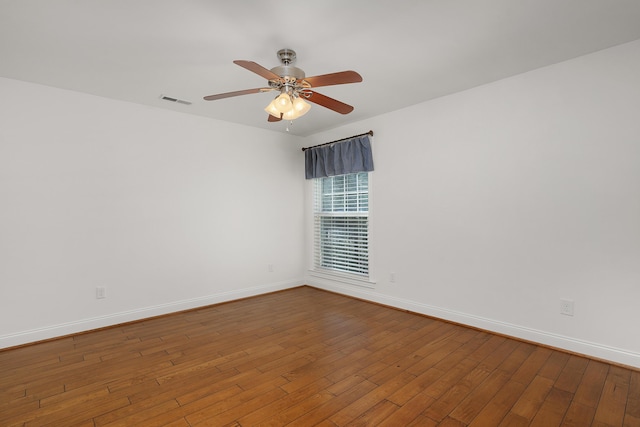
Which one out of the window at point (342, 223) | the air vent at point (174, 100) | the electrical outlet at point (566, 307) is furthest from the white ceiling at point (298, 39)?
the electrical outlet at point (566, 307)

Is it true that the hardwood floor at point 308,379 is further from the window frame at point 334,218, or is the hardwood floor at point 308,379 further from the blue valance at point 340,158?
the blue valance at point 340,158

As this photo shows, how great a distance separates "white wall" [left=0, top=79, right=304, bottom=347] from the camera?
116 inches

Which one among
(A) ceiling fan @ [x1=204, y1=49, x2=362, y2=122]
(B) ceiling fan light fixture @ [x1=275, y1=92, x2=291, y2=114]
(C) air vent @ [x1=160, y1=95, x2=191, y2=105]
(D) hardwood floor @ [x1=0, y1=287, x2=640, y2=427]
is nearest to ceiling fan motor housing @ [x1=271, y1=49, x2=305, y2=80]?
(A) ceiling fan @ [x1=204, y1=49, x2=362, y2=122]

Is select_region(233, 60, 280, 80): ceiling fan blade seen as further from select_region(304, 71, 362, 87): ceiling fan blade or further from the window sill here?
the window sill

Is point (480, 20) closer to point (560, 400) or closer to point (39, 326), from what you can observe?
point (560, 400)

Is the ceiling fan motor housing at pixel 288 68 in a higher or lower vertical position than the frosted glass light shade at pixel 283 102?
higher

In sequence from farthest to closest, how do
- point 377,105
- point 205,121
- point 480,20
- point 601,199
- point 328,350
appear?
point 205,121 → point 377,105 → point 328,350 → point 601,199 → point 480,20

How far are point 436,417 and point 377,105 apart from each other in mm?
3126

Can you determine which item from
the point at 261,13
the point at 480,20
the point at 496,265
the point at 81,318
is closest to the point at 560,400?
the point at 496,265

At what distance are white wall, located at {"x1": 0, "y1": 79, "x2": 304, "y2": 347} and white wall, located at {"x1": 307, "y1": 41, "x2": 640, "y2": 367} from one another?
81.2 inches

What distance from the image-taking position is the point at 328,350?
2715 mm

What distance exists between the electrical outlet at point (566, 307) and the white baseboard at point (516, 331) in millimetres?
206

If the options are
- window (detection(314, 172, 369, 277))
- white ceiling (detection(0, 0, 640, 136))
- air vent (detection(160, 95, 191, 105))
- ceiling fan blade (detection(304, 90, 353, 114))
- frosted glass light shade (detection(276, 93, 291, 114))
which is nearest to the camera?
white ceiling (detection(0, 0, 640, 136))

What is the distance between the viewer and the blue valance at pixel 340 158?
418cm
